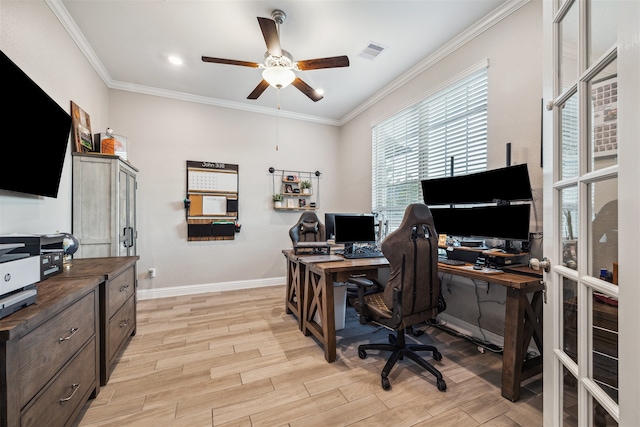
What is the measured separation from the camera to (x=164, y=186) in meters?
3.99

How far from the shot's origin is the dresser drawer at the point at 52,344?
1029 millimetres

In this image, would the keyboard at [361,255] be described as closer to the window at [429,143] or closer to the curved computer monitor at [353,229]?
the curved computer monitor at [353,229]

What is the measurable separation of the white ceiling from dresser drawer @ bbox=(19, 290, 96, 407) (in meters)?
2.57

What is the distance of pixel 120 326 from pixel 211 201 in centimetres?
236

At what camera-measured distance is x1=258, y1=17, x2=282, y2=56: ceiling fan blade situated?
2.02 m

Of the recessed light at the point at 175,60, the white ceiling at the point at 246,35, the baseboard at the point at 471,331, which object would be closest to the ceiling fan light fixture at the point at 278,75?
the white ceiling at the point at 246,35

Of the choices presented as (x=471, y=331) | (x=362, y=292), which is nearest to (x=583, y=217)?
(x=362, y=292)

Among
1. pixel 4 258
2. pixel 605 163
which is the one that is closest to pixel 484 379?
pixel 605 163

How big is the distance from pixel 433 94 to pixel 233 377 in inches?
140

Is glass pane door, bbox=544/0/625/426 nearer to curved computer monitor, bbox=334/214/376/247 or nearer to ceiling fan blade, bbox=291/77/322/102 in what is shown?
curved computer monitor, bbox=334/214/376/247

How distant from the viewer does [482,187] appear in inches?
92.8

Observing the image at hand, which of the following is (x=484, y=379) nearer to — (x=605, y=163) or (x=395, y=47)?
(x=605, y=163)

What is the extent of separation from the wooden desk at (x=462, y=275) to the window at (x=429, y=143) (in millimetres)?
1354

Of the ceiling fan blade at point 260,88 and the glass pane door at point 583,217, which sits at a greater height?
the ceiling fan blade at point 260,88
